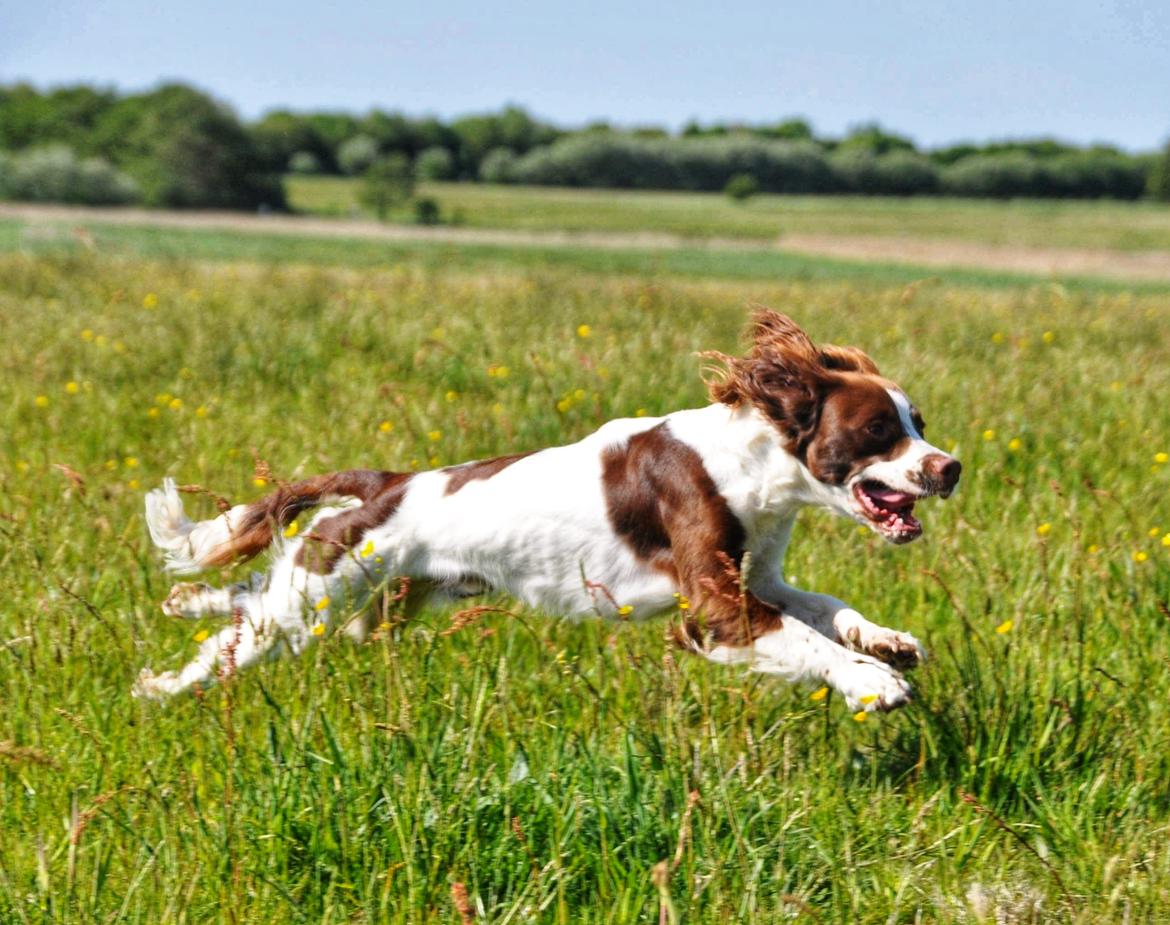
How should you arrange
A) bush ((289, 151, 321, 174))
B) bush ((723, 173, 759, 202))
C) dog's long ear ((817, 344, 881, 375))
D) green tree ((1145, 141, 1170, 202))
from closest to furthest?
dog's long ear ((817, 344, 881, 375))
bush ((289, 151, 321, 174))
bush ((723, 173, 759, 202))
green tree ((1145, 141, 1170, 202))

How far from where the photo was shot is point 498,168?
229ft

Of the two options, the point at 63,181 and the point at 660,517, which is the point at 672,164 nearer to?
the point at 63,181

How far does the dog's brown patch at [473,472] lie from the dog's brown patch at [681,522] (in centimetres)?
32

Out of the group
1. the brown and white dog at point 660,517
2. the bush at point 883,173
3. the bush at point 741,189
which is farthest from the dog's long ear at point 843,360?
the bush at point 883,173

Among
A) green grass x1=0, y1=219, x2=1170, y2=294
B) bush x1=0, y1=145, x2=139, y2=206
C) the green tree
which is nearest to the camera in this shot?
green grass x1=0, y1=219, x2=1170, y2=294

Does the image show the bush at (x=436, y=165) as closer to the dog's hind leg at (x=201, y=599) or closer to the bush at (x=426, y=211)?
the bush at (x=426, y=211)

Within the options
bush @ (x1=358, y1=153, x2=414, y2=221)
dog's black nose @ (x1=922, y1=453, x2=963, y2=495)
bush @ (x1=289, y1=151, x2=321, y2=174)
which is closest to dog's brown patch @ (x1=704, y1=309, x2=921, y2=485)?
dog's black nose @ (x1=922, y1=453, x2=963, y2=495)

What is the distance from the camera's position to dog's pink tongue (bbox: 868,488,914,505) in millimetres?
3258

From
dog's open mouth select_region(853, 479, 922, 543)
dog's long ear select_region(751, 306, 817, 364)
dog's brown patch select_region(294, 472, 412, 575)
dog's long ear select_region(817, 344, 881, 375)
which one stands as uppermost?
dog's long ear select_region(751, 306, 817, 364)

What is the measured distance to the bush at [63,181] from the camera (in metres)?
45.5

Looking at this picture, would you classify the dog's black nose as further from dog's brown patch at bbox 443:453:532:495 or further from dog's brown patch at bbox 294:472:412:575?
dog's brown patch at bbox 294:472:412:575

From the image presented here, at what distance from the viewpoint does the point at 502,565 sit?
364 centimetres

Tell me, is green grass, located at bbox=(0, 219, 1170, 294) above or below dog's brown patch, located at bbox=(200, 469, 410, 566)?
below

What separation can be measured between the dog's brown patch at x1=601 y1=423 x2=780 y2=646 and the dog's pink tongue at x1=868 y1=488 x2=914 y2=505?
38 centimetres
